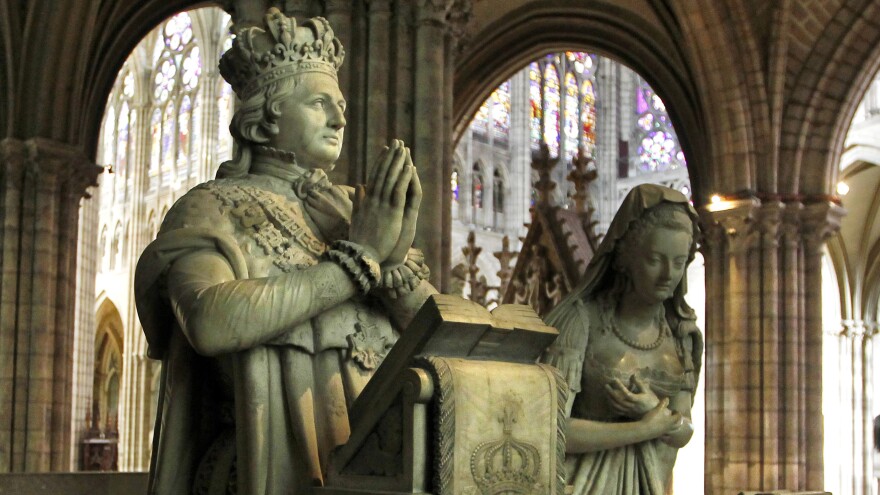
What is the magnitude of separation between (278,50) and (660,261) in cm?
95

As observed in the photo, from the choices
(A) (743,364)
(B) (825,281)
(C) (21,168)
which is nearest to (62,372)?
(C) (21,168)

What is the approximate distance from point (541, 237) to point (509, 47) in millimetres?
3997

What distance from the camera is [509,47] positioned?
1817cm

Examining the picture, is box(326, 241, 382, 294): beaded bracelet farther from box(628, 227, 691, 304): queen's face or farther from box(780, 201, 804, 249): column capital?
box(780, 201, 804, 249): column capital

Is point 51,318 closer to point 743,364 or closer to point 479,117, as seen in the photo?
point 743,364

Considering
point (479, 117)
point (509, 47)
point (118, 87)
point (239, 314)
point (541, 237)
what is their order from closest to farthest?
point (239, 314) → point (541, 237) → point (509, 47) → point (118, 87) → point (479, 117)

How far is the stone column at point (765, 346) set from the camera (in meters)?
15.0

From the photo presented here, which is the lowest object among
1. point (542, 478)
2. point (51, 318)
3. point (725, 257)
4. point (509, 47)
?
point (542, 478)

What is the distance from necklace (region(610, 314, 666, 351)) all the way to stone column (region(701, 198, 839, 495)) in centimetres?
1269

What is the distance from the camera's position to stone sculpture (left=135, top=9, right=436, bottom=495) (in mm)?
1911

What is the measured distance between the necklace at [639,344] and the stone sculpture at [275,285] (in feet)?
2.41

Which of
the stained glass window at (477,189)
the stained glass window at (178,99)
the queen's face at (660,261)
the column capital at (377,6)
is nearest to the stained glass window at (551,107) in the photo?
the stained glass window at (477,189)

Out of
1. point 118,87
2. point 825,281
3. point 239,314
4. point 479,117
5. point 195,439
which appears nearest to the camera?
point 239,314

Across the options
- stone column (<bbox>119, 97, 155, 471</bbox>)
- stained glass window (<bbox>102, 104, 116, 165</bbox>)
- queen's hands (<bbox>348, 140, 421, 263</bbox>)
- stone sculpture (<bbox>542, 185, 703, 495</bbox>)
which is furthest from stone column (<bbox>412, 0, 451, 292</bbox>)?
stained glass window (<bbox>102, 104, 116, 165</bbox>)
